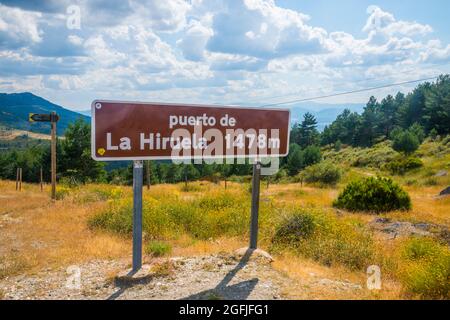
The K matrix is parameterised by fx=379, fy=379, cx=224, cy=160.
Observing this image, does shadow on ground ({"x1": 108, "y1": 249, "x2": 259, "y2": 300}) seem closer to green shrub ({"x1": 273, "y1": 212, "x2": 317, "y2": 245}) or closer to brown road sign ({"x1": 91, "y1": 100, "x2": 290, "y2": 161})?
brown road sign ({"x1": 91, "y1": 100, "x2": 290, "y2": 161})

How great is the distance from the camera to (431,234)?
11.3m

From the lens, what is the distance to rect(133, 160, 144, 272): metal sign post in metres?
5.51

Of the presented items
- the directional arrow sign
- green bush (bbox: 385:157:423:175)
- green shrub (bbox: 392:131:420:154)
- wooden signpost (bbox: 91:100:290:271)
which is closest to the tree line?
green shrub (bbox: 392:131:420:154)

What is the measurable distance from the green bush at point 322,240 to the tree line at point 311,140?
34138 millimetres

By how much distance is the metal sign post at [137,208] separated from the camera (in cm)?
551

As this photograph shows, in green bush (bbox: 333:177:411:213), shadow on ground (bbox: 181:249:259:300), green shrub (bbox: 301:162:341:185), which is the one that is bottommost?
green shrub (bbox: 301:162:341:185)

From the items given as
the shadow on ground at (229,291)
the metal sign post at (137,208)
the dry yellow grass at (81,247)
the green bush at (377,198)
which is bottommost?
the green bush at (377,198)

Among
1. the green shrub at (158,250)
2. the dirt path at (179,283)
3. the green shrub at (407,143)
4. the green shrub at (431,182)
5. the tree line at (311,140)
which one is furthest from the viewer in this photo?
the green shrub at (407,143)

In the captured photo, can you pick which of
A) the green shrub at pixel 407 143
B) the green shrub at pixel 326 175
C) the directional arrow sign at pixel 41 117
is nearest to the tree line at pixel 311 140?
the green shrub at pixel 407 143

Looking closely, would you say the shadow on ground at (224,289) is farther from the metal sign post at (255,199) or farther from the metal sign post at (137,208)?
the metal sign post at (255,199)

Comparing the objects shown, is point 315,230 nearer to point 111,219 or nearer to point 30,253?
point 111,219

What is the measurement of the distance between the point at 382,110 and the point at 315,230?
84878 millimetres

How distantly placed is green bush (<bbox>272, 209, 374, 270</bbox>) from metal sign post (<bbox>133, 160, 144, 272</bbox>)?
2.94 metres
